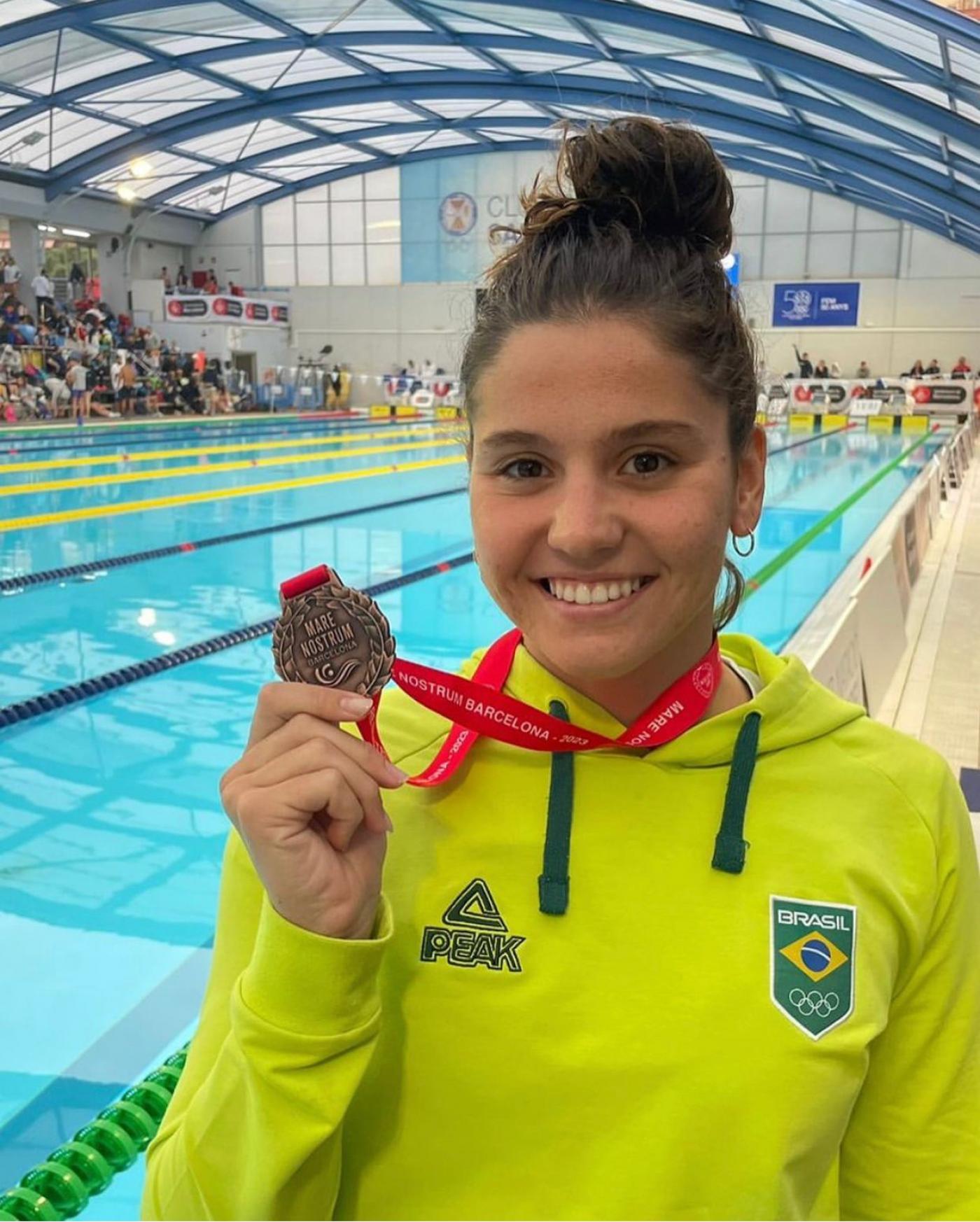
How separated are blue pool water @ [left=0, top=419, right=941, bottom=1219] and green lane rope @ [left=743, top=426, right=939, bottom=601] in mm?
100

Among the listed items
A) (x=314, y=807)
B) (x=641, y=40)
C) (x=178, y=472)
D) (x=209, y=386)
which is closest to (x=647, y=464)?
(x=314, y=807)

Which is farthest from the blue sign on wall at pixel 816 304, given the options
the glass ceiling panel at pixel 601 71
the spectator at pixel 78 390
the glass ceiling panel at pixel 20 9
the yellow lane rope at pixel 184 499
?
the glass ceiling panel at pixel 20 9

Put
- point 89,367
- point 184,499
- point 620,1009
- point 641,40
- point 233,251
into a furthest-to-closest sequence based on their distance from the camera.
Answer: point 233,251
point 89,367
point 641,40
point 184,499
point 620,1009

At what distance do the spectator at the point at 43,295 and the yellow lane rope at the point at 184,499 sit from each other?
13927mm

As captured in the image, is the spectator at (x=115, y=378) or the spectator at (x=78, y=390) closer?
the spectator at (x=78, y=390)

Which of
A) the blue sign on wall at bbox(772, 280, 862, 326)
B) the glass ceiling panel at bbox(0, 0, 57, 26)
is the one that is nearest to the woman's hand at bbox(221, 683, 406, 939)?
the glass ceiling panel at bbox(0, 0, 57, 26)

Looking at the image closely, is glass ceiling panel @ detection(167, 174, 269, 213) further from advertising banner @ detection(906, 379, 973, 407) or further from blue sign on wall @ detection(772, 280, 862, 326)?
advertising banner @ detection(906, 379, 973, 407)

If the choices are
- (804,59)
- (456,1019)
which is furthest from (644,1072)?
(804,59)

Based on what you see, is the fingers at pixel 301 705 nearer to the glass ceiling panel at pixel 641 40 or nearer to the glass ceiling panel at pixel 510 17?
the glass ceiling panel at pixel 641 40

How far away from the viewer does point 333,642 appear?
2.95 feet

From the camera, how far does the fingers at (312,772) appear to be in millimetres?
837

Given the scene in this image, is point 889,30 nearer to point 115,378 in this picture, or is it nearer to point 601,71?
point 601,71

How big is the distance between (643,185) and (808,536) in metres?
8.65

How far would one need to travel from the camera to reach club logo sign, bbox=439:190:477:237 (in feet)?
97.5
